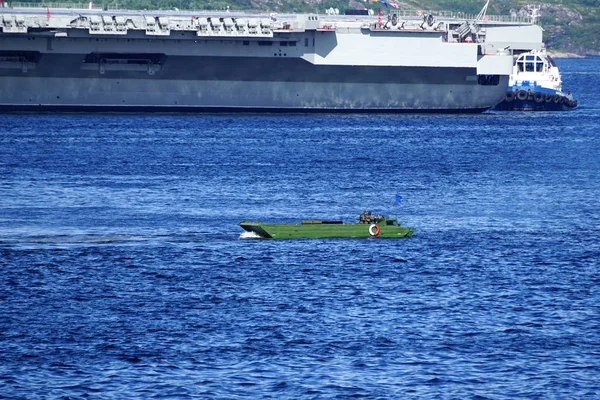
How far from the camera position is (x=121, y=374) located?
2552cm

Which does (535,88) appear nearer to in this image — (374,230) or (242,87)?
(242,87)

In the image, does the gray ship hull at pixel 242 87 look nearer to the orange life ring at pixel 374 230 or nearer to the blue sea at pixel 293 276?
the blue sea at pixel 293 276

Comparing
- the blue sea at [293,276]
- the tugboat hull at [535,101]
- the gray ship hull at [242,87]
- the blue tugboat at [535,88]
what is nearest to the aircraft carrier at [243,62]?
the gray ship hull at [242,87]

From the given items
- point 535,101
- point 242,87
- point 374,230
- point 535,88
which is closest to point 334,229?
point 374,230

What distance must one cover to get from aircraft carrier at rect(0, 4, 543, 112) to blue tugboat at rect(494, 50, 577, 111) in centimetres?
945

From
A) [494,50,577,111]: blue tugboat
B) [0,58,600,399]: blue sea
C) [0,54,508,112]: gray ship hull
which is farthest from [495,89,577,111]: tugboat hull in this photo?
[0,58,600,399]: blue sea

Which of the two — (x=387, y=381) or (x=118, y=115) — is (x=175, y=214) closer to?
(x=387, y=381)

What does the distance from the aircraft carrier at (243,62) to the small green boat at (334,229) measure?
137 ft

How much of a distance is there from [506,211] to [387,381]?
22.7 metres

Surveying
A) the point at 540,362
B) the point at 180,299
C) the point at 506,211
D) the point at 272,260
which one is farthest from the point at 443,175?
the point at 540,362

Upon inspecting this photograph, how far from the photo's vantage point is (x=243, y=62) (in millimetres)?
83125

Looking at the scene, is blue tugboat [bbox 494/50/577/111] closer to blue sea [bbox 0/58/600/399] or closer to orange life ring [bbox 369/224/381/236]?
blue sea [bbox 0/58/600/399]

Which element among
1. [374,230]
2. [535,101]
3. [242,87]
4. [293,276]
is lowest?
[293,276]

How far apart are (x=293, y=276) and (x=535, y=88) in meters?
67.3
